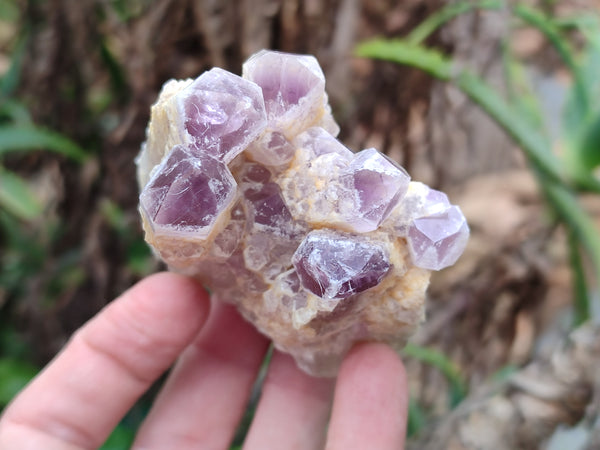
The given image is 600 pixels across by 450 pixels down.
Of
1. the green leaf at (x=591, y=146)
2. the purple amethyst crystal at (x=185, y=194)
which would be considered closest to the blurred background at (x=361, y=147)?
the green leaf at (x=591, y=146)

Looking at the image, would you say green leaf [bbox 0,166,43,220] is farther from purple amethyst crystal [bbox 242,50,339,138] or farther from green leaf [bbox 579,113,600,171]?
green leaf [bbox 579,113,600,171]

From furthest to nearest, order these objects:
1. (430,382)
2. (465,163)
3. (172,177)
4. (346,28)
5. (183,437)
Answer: (465,163) < (430,382) < (346,28) < (183,437) < (172,177)

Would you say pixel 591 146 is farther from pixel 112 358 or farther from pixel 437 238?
pixel 112 358

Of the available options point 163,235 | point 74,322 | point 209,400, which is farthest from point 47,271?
point 163,235

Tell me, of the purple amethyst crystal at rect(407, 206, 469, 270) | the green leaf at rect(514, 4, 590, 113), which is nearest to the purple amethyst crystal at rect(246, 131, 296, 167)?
the purple amethyst crystal at rect(407, 206, 469, 270)

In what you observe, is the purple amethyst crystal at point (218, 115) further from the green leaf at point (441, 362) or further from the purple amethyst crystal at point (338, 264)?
the green leaf at point (441, 362)

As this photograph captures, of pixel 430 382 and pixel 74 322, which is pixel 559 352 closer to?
pixel 430 382

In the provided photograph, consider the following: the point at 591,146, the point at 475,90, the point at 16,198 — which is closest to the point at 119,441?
the point at 16,198
